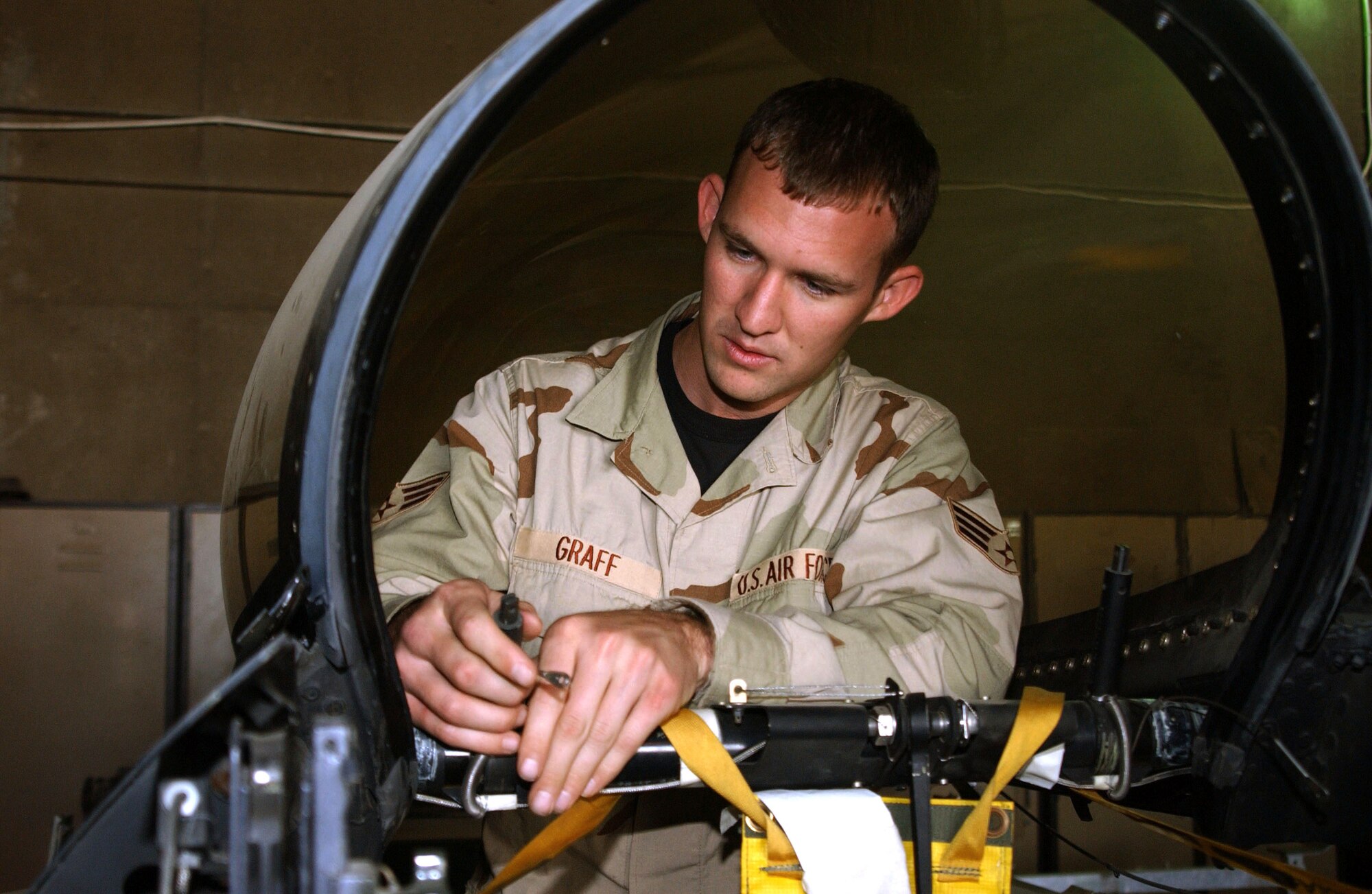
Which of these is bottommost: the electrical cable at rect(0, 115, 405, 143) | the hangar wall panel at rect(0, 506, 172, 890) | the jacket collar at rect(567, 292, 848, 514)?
the hangar wall panel at rect(0, 506, 172, 890)

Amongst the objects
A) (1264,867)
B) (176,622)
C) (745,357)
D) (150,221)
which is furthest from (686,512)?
(150,221)

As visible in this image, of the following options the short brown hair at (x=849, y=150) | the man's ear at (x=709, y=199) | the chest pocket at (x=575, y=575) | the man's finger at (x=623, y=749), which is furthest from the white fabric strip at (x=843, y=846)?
the man's ear at (x=709, y=199)

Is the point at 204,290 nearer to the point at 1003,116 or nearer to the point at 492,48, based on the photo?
the point at 492,48

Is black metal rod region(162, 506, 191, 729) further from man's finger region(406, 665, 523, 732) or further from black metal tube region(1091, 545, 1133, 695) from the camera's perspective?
black metal tube region(1091, 545, 1133, 695)

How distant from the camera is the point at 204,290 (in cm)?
409

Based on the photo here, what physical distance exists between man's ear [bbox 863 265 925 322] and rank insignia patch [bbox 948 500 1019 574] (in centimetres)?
37

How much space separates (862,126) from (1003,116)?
37cm

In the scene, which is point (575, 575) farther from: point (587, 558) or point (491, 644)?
point (491, 644)

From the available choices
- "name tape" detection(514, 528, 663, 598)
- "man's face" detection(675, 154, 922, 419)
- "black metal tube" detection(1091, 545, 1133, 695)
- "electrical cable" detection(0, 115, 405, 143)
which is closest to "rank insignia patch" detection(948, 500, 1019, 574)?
"black metal tube" detection(1091, 545, 1133, 695)

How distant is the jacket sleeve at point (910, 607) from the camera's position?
1.19 meters

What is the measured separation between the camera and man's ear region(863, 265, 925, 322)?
1714mm

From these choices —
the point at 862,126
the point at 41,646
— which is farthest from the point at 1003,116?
the point at 41,646

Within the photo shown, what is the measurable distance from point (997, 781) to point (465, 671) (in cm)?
50

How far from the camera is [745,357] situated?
153cm
